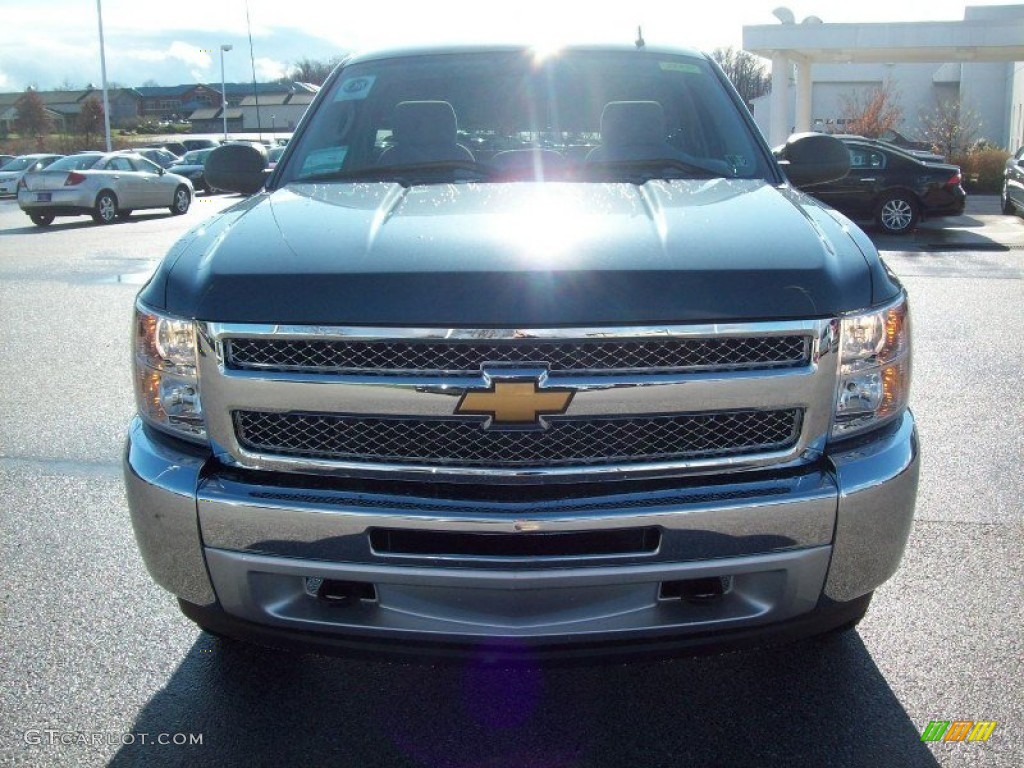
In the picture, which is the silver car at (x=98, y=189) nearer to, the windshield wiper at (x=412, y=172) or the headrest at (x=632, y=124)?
the windshield wiper at (x=412, y=172)

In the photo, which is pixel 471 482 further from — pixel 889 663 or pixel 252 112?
pixel 252 112

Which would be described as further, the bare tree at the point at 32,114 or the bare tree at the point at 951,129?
the bare tree at the point at 32,114

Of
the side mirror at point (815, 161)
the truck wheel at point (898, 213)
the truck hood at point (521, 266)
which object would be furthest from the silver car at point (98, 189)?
the truck hood at point (521, 266)

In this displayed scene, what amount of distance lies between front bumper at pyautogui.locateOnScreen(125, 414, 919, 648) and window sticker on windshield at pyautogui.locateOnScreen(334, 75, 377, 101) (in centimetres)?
216

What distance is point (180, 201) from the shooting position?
2531cm

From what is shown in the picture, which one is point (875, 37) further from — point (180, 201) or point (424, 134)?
point (424, 134)

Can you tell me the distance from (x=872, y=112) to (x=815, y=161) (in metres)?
37.3

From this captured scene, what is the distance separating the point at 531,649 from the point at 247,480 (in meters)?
0.77

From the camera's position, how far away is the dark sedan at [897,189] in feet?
56.6

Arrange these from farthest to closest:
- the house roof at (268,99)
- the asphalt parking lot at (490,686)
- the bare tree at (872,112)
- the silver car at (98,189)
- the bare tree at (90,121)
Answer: the house roof at (268,99)
the bare tree at (90,121)
the bare tree at (872,112)
the silver car at (98,189)
the asphalt parking lot at (490,686)

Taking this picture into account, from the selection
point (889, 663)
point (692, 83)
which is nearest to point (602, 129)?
point (692, 83)

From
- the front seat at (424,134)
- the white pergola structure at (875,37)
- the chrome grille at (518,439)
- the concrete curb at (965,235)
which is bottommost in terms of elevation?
the concrete curb at (965,235)

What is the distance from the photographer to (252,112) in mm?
95875

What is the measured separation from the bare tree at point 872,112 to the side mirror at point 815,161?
32993mm
